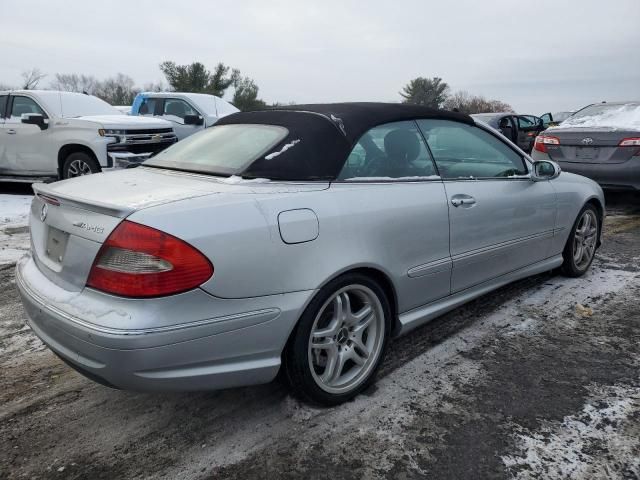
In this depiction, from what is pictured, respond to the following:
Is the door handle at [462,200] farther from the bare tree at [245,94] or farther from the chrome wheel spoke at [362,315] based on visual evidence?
the bare tree at [245,94]

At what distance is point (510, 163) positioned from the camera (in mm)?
3689

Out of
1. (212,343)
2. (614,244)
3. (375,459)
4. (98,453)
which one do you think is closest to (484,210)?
(375,459)

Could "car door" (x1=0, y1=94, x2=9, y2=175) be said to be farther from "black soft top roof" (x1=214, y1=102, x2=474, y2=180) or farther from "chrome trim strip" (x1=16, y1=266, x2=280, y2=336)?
"chrome trim strip" (x1=16, y1=266, x2=280, y2=336)

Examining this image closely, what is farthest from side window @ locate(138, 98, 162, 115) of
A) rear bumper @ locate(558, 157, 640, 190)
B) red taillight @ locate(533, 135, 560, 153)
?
rear bumper @ locate(558, 157, 640, 190)

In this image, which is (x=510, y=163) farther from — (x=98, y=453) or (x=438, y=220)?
(x=98, y=453)

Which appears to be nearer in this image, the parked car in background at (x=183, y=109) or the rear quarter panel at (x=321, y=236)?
the rear quarter panel at (x=321, y=236)

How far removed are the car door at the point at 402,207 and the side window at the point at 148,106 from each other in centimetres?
1060

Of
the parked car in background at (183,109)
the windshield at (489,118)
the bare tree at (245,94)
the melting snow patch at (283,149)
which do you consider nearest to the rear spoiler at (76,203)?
the melting snow patch at (283,149)

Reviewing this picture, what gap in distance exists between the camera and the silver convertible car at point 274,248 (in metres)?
1.99

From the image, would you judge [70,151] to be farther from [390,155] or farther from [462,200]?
[462,200]

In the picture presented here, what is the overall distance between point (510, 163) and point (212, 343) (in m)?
2.59

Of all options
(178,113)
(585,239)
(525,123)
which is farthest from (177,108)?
(585,239)

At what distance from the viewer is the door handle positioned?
2.99 meters

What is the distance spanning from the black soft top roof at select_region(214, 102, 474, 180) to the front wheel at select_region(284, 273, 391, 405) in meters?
0.56
